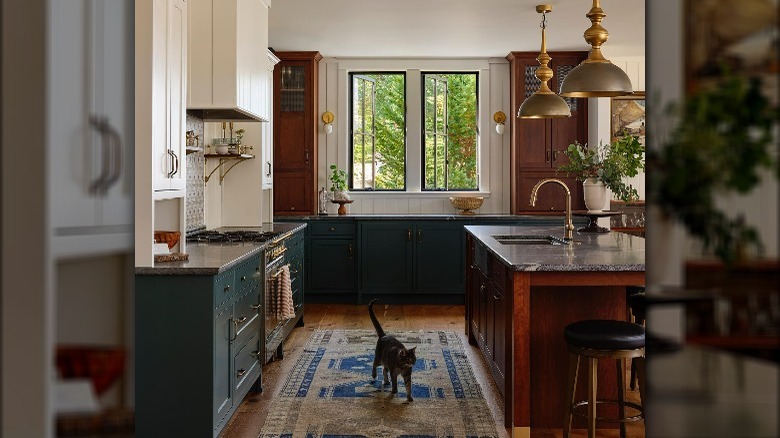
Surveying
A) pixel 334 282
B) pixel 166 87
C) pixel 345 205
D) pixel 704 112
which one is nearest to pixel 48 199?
pixel 704 112

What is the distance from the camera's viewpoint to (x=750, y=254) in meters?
0.35

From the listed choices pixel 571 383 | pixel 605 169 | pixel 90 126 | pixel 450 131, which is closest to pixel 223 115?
pixel 605 169

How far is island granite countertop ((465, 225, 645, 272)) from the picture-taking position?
11.0 ft

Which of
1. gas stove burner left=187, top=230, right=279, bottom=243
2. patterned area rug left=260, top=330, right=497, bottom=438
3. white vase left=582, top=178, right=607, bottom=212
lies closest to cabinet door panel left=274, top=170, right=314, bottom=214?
patterned area rug left=260, top=330, right=497, bottom=438

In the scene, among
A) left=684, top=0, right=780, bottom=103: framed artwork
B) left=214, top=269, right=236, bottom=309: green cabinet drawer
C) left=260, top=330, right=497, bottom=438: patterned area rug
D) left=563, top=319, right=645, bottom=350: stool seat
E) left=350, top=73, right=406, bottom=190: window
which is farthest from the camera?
left=350, top=73, right=406, bottom=190: window

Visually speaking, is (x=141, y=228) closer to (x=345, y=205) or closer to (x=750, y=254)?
(x=750, y=254)

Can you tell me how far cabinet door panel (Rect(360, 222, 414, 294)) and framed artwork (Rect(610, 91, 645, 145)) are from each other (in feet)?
7.34

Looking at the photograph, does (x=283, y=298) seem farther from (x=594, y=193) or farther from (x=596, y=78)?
(x=594, y=193)

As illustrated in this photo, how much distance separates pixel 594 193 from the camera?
5.72m

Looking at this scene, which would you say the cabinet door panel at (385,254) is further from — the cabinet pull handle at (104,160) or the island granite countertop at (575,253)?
the cabinet pull handle at (104,160)

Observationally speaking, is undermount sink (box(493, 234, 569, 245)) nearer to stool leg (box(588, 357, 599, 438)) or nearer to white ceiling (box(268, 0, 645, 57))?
stool leg (box(588, 357, 599, 438))

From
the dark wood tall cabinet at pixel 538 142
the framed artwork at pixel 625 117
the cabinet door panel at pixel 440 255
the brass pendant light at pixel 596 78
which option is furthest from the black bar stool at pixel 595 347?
the framed artwork at pixel 625 117

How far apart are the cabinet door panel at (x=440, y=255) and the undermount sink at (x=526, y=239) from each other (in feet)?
7.62

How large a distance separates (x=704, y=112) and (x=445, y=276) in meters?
7.20
